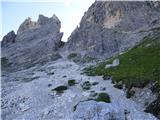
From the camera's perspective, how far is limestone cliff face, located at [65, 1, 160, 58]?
379 feet

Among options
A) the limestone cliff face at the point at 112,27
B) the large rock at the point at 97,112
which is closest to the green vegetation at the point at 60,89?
the large rock at the point at 97,112

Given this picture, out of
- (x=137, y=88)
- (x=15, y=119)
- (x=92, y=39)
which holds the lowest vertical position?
(x=15, y=119)

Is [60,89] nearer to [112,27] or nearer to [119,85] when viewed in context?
[119,85]

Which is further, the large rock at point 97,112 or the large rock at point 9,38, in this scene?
the large rock at point 9,38

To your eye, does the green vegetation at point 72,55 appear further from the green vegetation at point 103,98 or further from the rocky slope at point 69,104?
the green vegetation at point 103,98

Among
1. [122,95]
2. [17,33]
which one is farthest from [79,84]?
[17,33]

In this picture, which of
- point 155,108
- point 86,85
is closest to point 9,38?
point 86,85

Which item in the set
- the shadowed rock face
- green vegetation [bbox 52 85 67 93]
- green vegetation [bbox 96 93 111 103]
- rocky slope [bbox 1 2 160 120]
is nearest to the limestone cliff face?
rocky slope [bbox 1 2 160 120]

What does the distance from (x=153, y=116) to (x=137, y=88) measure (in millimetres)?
8983

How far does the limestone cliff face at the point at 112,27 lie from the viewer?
116 meters

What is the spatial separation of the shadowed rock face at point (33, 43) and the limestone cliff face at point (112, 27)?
9.97 metres

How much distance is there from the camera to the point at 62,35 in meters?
141

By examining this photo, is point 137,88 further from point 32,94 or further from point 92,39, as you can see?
point 92,39

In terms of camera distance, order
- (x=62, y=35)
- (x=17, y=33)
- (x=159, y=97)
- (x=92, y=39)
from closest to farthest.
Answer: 1. (x=159, y=97)
2. (x=92, y=39)
3. (x=62, y=35)
4. (x=17, y=33)
